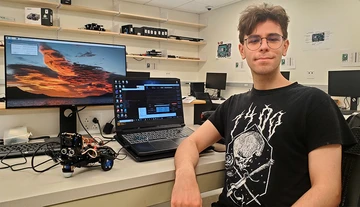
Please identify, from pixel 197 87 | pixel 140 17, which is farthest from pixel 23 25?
pixel 197 87

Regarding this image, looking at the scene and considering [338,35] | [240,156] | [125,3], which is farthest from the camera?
[125,3]

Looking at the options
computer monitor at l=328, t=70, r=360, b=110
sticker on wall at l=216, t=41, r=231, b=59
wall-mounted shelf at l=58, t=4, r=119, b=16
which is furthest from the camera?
sticker on wall at l=216, t=41, r=231, b=59

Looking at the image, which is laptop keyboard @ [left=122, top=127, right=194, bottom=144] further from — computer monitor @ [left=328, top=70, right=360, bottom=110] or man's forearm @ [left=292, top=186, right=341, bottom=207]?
computer monitor @ [left=328, top=70, right=360, bottom=110]

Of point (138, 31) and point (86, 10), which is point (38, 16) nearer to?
point (86, 10)

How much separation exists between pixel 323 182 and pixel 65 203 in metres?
0.78

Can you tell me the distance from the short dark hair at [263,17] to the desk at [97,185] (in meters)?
0.59

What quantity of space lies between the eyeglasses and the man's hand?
561 millimetres

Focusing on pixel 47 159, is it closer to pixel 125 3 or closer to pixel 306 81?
pixel 306 81

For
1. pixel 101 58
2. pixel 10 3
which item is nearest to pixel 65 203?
pixel 101 58

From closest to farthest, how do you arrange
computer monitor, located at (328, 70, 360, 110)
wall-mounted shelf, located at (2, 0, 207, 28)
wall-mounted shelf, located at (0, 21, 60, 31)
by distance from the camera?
computer monitor, located at (328, 70, 360, 110)
wall-mounted shelf, located at (0, 21, 60, 31)
wall-mounted shelf, located at (2, 0, 207, 28)

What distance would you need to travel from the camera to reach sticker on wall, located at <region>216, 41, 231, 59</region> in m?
5.29

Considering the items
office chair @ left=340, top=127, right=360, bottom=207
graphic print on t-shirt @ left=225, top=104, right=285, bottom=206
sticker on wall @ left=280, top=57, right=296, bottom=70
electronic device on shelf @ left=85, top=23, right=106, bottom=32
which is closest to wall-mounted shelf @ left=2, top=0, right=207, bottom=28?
electronic device on shelf @ left=85, top=23, right=106, bottom=32

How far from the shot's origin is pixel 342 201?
93cm

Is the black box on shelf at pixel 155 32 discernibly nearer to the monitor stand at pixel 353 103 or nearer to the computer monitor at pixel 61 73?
the monitor stand at pixel 353 103
